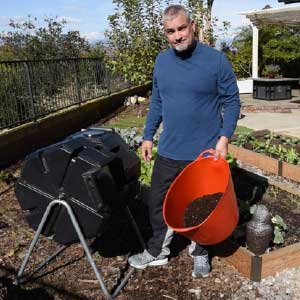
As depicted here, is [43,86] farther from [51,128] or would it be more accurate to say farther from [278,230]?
[278,230]

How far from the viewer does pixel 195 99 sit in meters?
2.99

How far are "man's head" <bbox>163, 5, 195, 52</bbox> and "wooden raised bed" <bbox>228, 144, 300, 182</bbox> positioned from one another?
3.01 m

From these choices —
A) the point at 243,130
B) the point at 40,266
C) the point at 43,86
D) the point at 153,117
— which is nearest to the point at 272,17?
the point at 243,130

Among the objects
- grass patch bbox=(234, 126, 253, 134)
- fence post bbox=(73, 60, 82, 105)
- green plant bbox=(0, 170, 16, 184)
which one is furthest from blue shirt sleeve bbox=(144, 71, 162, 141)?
fence post bbox=(73, 60, 82, 105)

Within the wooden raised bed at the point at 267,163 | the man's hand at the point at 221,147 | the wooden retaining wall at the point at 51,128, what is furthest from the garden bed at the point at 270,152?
the wooden retaining wall at the point at 51,128

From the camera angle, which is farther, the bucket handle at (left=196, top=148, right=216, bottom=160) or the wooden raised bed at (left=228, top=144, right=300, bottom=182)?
the wooden raised bed at (left=228, top=144, right=300, bottom=182)

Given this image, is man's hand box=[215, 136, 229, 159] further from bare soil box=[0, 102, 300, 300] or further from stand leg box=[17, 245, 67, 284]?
stand leg box=[17, 245, 67, 284]

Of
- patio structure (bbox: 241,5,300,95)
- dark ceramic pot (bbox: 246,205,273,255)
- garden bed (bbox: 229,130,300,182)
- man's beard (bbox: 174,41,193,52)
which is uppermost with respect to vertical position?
patio structure (bbox: 241,5,300,95)

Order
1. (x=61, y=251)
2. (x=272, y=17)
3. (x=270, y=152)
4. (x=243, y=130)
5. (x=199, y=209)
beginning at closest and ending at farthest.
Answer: (x=199, y=209)
(x=61, y=251)
(x=270, y=152)
(x=243, y=130)
(x=272, y=17)

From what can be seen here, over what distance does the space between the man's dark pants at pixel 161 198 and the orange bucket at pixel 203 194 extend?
12 centimetres

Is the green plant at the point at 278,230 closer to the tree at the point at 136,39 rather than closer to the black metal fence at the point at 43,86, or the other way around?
the black metal fence at the point at 43,86

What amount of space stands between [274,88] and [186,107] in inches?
423

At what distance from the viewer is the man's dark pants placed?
125 inches

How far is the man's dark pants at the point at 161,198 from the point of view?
319 centimetres
